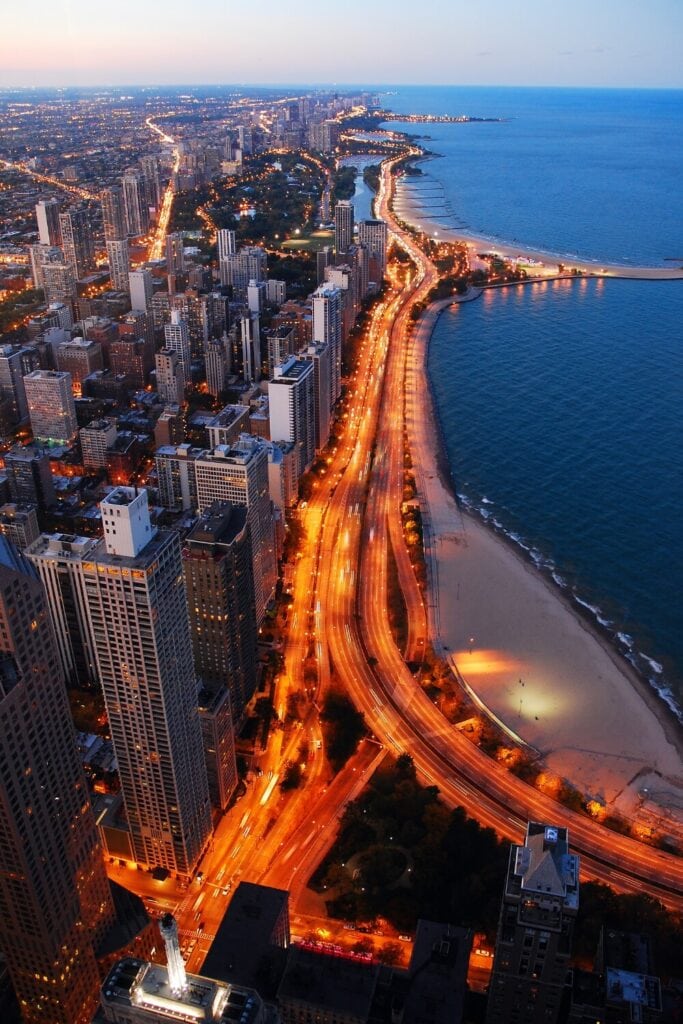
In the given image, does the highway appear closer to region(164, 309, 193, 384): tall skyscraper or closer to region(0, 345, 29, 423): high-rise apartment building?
region(164, 309, 193, 384): tall skyscraper

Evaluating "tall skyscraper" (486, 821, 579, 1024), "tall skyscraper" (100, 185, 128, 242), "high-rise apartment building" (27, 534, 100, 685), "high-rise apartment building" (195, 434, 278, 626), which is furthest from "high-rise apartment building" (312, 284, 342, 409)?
"tall skyscraper" (100, 185, 128, 242)

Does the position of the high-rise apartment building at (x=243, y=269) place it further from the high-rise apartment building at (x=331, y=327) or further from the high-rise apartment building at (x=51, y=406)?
the high-rise apartment building at (x=51, y=406)

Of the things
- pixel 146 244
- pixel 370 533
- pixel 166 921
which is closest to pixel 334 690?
pixel 370 533

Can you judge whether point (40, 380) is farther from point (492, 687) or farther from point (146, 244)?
point (146, 244)

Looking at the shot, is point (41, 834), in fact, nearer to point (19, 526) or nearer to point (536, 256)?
point (19, 526)

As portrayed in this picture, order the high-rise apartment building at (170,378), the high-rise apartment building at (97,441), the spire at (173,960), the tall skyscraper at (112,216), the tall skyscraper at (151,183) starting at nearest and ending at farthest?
the spire at (173,960) → the high-rise apartment building at (97,441) → the high-rise apartment building at (170,378) → the tall skyscraper at (112,216) → the tall skyscraper at (151,183)

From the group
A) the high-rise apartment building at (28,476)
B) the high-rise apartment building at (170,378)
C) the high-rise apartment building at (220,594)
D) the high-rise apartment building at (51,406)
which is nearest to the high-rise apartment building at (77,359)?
the high-rise apartment building at (170,378)
